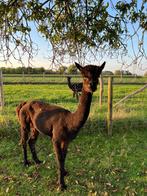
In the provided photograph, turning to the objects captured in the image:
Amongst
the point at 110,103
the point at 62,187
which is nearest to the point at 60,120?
the point at 62,187

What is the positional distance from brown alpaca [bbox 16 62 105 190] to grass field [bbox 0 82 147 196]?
343mm

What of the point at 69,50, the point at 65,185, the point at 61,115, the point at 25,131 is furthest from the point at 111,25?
the point at 65,185

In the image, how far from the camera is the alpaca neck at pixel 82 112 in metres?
4.75

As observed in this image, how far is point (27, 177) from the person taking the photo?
18.6ft

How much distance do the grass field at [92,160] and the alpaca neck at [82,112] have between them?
108 centimetres

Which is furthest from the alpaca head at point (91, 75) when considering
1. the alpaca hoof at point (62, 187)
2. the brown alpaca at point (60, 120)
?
the alpaca hoof at point (62, 187)

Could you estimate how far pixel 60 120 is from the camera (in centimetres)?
552

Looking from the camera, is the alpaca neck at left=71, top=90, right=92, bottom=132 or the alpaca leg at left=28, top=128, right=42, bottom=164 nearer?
the alpaca neck at left=71, top=90, right=92, bottom=132

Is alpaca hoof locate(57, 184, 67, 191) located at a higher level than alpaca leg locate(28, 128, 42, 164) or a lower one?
lower

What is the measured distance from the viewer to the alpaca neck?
475 centimetres

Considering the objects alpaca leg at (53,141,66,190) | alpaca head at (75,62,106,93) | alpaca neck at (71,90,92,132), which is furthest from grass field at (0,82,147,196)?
alpaca head at (75,62,106,93)

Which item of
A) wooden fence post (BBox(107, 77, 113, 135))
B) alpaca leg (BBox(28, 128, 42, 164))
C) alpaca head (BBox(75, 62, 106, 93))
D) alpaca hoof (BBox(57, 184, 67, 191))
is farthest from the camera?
wooden fence post (BBox(107, 77, 113, 135))

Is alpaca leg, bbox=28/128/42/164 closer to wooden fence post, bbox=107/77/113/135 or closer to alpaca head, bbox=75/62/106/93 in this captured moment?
alpaca head, bbox=75/62/106/93

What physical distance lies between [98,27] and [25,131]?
262cm
